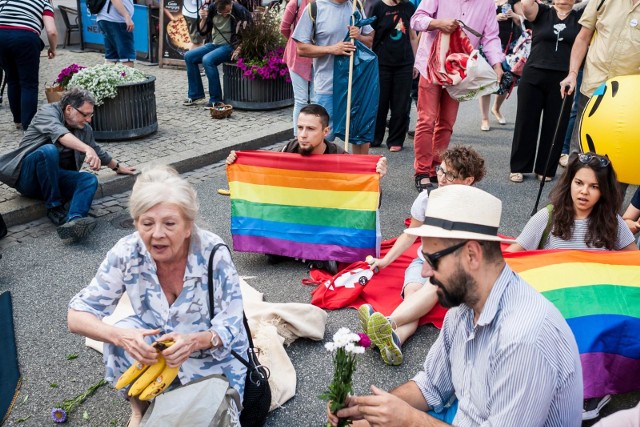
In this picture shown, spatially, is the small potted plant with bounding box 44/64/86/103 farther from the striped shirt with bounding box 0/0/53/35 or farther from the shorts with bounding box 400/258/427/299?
the shorts with bounding box 400/258/427/299

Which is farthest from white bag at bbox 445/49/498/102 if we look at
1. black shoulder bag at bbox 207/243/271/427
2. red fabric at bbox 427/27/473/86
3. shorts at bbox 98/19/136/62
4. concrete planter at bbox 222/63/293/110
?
shorts at bbox 98/19/136/62

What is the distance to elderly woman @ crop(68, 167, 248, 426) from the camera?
2.77m

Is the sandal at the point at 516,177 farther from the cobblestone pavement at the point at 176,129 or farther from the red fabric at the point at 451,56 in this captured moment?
the cobblestone pavement at the point at 176,129

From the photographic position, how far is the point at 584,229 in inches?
158

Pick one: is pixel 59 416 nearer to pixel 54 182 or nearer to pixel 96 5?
pixel 54 182

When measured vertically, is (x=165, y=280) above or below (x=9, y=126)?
above

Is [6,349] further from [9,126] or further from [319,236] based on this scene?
[9,126]

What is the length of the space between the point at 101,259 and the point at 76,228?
1.19ft

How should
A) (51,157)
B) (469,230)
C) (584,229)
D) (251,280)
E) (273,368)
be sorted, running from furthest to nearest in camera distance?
(51,157) < (251,280) < (584,229) < (273,368) < (469,230)

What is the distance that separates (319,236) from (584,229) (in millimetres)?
1914

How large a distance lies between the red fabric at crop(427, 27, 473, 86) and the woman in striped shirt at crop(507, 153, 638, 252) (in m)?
2.31

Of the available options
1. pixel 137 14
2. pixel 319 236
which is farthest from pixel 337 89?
pixel 137 14

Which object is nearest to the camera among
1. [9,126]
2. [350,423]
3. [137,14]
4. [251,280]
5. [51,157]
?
[350,423]

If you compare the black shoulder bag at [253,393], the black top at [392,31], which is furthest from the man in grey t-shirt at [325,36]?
the black shoulder bag at [253,393]
